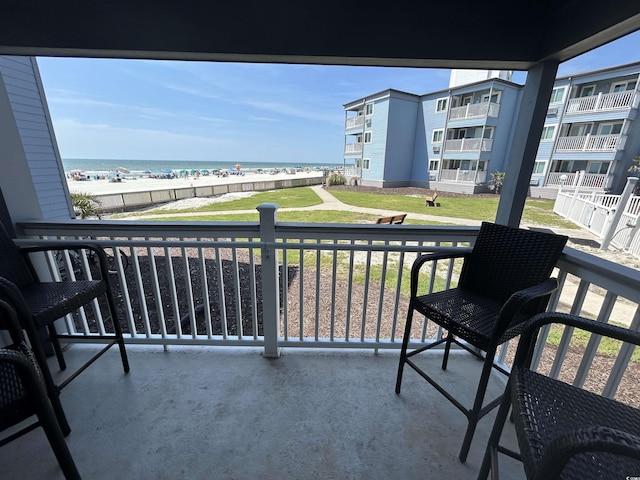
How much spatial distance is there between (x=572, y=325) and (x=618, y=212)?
237 inches

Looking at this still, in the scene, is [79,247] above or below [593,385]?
above

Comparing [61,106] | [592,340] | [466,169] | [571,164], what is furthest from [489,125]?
[61,106]

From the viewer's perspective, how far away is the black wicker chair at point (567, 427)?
1.65ft

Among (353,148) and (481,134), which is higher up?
(481,134)

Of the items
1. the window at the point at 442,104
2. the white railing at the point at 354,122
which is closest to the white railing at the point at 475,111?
the window at the point at 442,104

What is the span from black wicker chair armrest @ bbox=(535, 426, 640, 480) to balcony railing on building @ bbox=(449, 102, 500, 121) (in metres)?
16.9

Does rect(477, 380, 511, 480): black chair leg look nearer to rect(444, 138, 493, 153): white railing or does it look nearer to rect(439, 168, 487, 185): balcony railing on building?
rect(439, 168, 487, 185): balcony railing on building

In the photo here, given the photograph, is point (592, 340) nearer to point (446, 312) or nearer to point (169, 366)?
point (446, 312)

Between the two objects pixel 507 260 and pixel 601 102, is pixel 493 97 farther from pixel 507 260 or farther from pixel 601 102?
pixel 507 260

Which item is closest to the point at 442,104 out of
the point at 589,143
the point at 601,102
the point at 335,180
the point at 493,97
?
the point at 493,97

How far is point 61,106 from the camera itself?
20.4m

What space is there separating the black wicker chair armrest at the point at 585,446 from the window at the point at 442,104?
59.4ft

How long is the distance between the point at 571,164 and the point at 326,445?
12803mm

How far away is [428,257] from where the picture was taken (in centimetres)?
152
